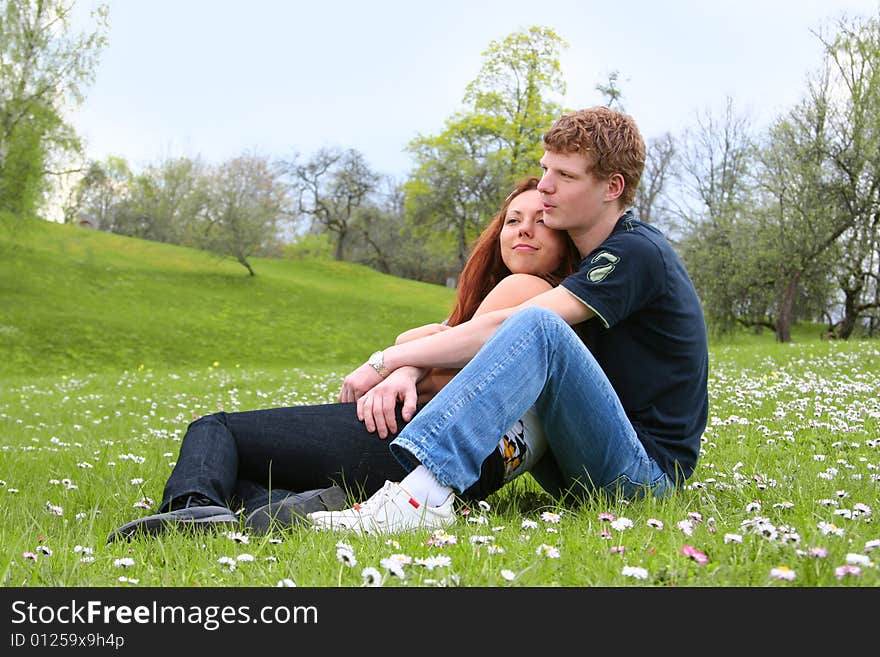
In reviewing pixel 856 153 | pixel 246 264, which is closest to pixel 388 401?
pixel 856 153

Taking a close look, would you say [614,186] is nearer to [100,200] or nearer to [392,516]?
[392,516]

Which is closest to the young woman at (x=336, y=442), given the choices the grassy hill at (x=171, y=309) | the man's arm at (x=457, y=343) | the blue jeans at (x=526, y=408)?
the man's arm at (x=457, y=343)

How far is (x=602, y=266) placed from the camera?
11.1ft

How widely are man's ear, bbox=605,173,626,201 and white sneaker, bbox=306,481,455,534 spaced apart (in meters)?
1.62


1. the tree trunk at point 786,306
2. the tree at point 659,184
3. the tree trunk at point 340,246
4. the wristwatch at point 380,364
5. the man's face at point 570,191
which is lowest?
the wristwatch at point 380,364

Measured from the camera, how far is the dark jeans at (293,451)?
12.4 ft

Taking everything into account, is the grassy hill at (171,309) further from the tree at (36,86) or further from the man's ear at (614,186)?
the man's ear at (614,186)

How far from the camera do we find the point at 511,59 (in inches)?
1679

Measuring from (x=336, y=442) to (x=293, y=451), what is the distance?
0.77 ft

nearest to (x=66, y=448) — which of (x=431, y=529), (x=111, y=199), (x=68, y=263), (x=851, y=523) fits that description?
(x=431, y=529)

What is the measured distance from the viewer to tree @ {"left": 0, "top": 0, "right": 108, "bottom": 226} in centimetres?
2798

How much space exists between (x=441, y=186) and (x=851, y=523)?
4229 cm

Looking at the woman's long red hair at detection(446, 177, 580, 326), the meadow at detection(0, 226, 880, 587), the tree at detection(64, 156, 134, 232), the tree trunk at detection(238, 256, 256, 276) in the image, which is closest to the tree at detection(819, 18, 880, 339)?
the meadow at detection(0, 226, 880, 587)
